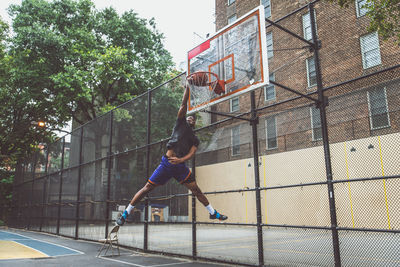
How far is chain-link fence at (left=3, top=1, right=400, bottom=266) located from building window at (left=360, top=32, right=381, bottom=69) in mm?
17

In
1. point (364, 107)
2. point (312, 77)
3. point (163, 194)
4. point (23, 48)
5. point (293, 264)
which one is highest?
point (23, 48)

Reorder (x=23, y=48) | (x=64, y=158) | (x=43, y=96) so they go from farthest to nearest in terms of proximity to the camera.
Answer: (x=43, y=96)
(x=23, y=48)
(x=64, y=158)

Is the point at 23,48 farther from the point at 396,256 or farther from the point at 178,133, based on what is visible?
the point at 396,256

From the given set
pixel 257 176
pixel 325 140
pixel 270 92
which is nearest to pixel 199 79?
pixel 270 92

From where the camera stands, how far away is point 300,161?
6.84 m

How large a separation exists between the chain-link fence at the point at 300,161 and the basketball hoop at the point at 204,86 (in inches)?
31.3

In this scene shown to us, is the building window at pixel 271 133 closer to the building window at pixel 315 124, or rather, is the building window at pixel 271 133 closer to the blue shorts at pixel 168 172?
the building window at pixel 315 124

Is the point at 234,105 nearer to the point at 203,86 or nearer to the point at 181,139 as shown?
the point at 203,86

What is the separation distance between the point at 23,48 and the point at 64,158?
8921 mm

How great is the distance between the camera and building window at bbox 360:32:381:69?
229 inches

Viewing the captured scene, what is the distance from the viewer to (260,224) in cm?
695

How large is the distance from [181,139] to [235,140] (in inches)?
99.4

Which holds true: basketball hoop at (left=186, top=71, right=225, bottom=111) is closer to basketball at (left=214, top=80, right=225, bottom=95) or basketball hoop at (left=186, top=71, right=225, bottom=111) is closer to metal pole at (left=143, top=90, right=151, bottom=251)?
basketball at (left=214, top=80, right=225, bottom=95)

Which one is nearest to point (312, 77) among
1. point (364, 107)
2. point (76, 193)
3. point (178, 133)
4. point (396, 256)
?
point (364, 107)
